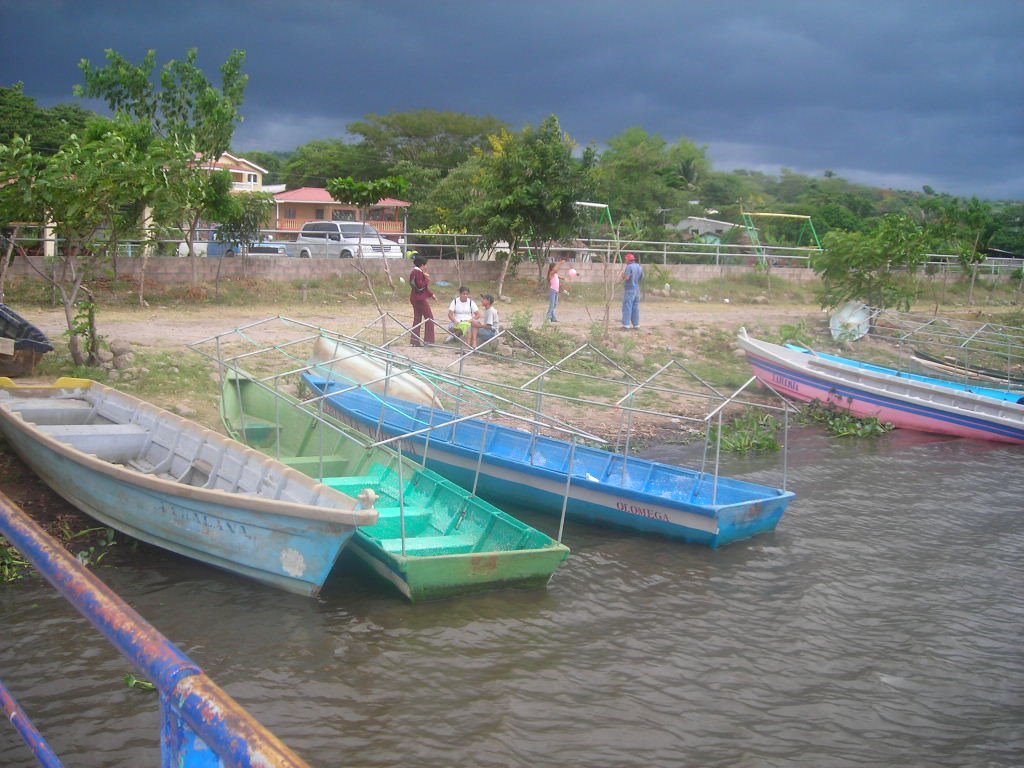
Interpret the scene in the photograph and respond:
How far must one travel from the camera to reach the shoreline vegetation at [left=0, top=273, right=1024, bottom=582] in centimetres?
911

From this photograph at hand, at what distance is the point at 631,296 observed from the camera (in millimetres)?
19297

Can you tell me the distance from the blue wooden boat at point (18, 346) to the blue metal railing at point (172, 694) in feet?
34.1

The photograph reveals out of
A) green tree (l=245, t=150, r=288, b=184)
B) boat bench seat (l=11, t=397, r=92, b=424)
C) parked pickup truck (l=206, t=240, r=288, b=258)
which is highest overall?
green tree (l=245, t=150, r=288, b=184)

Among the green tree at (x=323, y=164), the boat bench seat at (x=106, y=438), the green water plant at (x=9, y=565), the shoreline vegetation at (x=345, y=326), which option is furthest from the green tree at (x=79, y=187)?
the green tree at (x=323, y=164)

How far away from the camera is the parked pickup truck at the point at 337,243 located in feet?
86.5

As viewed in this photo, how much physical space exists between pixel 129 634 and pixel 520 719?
483 centimetres

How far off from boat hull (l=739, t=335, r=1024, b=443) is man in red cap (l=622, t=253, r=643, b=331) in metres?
2.75

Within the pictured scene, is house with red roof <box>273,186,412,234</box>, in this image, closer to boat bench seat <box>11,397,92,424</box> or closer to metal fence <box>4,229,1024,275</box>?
metal fence <box>4,229,1024,275</box>

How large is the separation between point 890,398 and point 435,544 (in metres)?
11.0

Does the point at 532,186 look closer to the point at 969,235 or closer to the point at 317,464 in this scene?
the point at 317,464

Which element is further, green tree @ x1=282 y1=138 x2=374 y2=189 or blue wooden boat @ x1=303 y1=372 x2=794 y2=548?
green tree @ x1=282 y1=138 x2=374 y2=189

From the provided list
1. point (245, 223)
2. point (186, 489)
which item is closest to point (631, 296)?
point (245, 223)

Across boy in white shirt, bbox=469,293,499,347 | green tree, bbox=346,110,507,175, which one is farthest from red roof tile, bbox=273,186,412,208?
boy in white shirt, bbox=469,293,499,347

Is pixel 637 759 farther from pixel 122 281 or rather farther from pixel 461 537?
pixel 122 281
